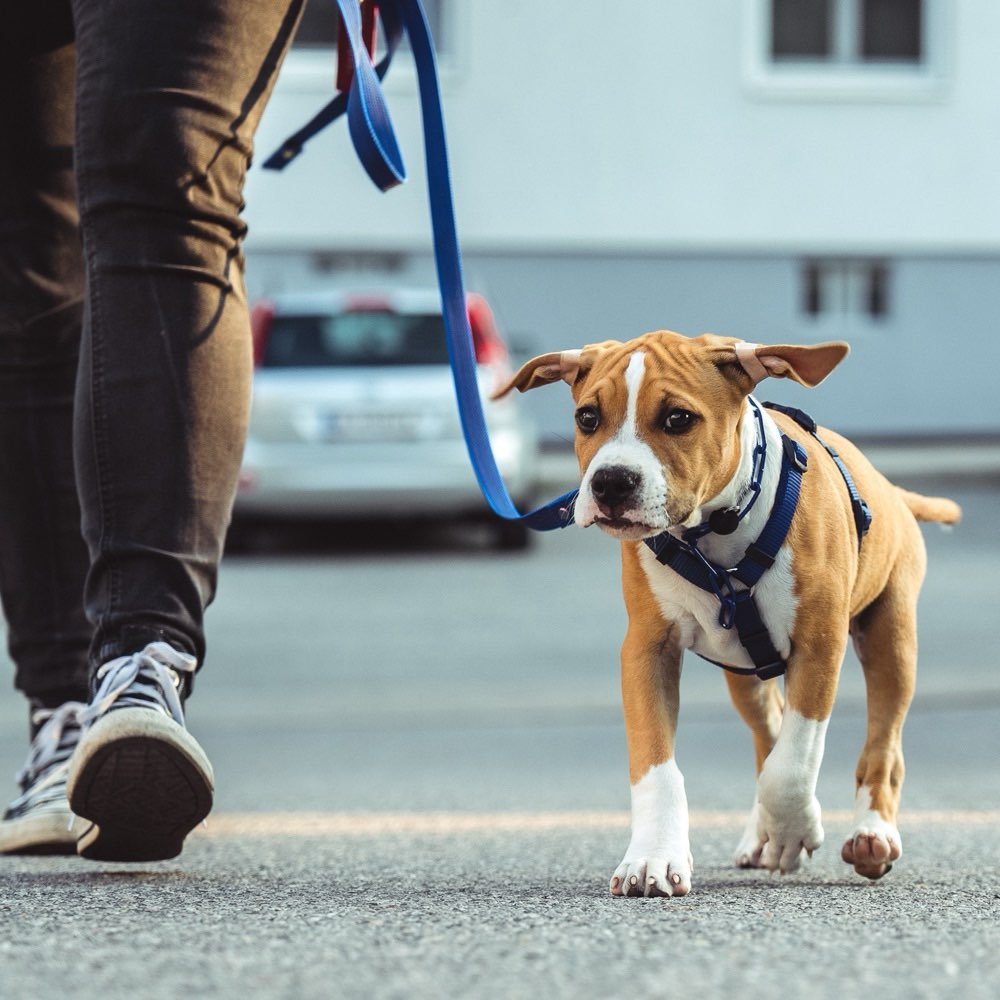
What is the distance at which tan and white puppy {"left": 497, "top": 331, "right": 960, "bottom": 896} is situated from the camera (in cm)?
252

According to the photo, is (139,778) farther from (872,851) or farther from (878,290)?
(878,290)

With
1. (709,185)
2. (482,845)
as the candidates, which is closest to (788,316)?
(709,185)

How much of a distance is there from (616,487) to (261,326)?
31.4ft

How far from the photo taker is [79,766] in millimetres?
2428

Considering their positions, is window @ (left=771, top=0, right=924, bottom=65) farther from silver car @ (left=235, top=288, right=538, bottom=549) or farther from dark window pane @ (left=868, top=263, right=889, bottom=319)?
silver car @ (left=235, top=288, right=538, bottom=549)

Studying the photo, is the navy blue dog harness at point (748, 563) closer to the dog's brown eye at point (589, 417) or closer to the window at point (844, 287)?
the dog's brown eye at point (589, 417)

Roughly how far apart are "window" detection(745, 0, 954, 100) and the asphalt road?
11873mm

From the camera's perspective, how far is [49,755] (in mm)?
2996

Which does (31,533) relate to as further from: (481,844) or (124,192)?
(481,844)

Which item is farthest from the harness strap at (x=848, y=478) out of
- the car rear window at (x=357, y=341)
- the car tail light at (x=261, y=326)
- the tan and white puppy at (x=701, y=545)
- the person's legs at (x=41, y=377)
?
the car tail light at (x=261, y=326)

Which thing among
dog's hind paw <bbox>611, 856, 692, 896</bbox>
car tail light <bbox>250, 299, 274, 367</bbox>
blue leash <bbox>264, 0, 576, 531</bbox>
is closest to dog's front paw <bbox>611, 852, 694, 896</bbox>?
dog's hind paw <bbox>611, 856, 692, 896</bbox>

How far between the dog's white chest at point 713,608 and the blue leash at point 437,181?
0.19 metres

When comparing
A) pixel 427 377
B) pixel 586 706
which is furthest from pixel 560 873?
pixel 427 377

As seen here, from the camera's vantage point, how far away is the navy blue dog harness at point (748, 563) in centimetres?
261
